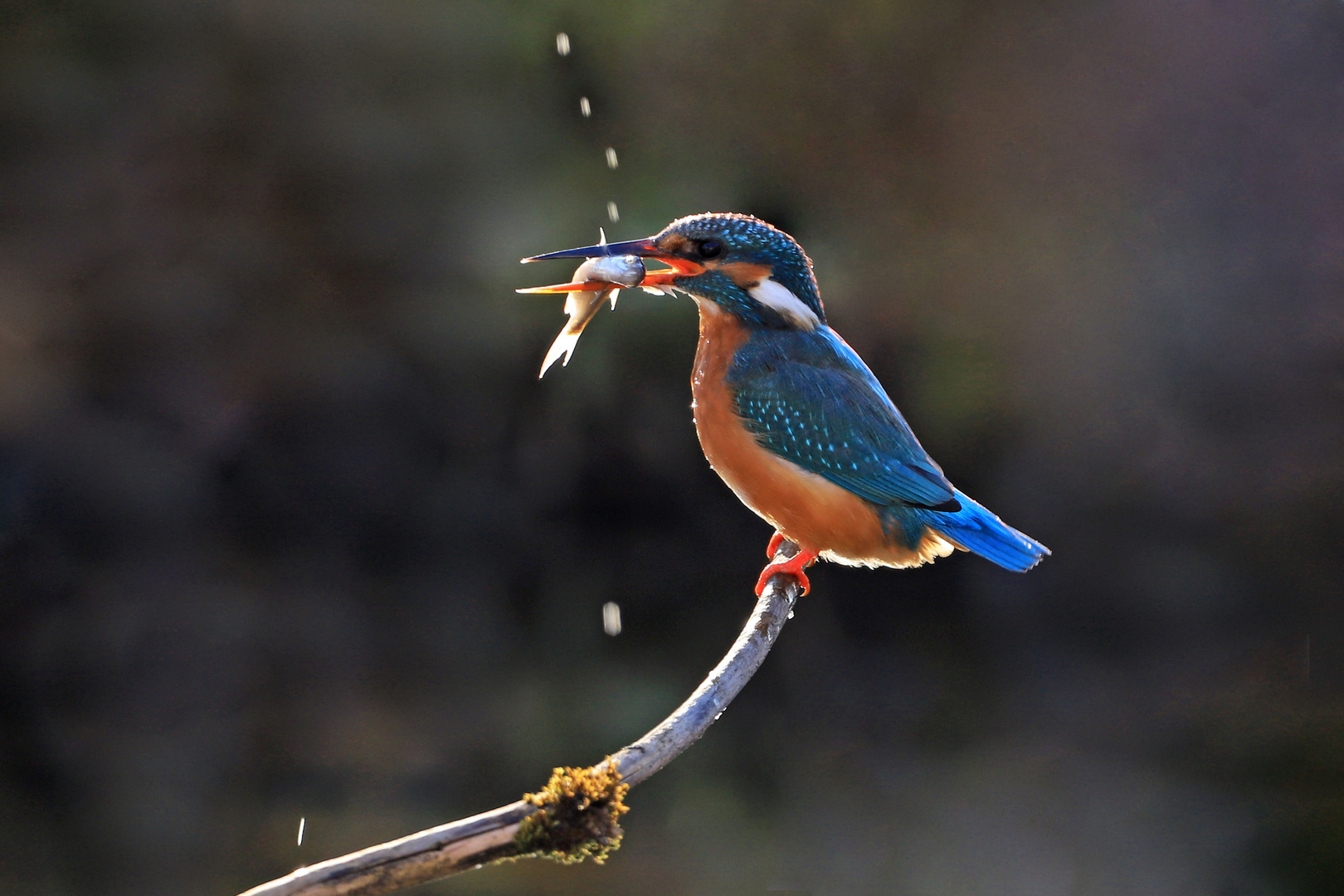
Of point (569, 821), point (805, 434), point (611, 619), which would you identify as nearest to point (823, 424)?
point (805, 434)

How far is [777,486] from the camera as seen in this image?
185 centimetres

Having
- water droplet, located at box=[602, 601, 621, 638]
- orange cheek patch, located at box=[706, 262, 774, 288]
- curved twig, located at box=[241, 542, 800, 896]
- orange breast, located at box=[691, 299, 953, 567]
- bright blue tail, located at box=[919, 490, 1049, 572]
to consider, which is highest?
water droplet, located at box=[602, 601, 621, 638]

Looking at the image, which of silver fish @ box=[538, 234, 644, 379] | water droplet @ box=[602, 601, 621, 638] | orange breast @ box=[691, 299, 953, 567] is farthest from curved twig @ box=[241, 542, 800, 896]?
water droplet @ box=[602, 601, 621, 638]

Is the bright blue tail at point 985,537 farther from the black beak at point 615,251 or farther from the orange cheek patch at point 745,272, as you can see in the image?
the black beak at point 615,251

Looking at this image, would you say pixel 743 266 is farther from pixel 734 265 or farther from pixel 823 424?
pixel 823 424

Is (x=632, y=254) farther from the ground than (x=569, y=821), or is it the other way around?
(x=632, y=254)

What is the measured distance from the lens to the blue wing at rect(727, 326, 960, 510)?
6.04 feet

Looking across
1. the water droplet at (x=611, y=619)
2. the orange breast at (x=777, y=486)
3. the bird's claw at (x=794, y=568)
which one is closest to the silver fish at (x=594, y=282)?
the orange breast at (x=777, y=486)

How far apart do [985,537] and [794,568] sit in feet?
1.20

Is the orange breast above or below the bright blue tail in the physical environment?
above

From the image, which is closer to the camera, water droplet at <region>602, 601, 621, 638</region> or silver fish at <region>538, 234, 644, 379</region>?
silver fish at <region>538, 234, 644, 379</region>

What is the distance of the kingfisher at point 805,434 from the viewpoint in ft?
6.00

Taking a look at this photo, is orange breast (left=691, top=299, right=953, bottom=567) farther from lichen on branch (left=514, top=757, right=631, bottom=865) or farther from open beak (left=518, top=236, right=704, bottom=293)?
lichen on branch (left=514, top=757, right=631, bottom=865)

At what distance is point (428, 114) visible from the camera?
4543 millimetres
